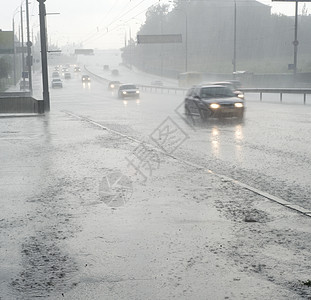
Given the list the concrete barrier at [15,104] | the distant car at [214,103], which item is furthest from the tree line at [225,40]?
the distant car at [214,103]

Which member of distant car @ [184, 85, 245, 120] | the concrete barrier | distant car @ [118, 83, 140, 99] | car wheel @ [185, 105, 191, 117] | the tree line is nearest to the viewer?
distant car @ [184, 85, 245, 120]

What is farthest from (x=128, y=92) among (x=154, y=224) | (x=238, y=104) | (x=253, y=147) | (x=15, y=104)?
(x=154, y=224)

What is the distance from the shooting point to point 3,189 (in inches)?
376

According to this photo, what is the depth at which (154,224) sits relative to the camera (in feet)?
23.1

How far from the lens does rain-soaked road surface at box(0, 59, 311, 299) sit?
5000 millimetres

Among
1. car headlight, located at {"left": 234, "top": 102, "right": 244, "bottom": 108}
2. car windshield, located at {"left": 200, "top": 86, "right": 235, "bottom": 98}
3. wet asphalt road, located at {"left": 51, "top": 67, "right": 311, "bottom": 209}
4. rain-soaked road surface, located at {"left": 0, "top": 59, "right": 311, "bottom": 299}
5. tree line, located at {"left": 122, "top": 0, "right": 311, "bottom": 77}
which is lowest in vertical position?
wet asphalt road, located at {"left": 51, "top": 67, "right": 311, "bottom": 209}

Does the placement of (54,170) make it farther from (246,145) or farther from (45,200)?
(246,145)

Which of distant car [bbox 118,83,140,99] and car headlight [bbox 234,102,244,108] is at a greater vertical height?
car headlight [bbox 234,102,244,108]

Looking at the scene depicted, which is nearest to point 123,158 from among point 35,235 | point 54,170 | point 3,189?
point 54,170

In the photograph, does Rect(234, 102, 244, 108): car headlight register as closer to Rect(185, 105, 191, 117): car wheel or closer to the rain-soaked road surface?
Rect(185, 105, 191, 117): car wheel

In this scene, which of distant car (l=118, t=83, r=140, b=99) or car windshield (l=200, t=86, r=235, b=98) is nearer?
car windshield (l=200, t=86, r=235, b=98)

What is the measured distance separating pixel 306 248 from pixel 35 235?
316cm

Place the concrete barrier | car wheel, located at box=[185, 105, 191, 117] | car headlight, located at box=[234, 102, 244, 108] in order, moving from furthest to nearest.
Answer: the concrete barrier, car wheel, located at box=[185, 105, 191, 117], car headlight, located at box=[234, 102, 244, 108]

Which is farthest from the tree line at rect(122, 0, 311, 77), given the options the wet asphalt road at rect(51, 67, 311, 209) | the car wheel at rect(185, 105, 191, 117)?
the wet asphalt road at rect(51, 67, 311, 209)
